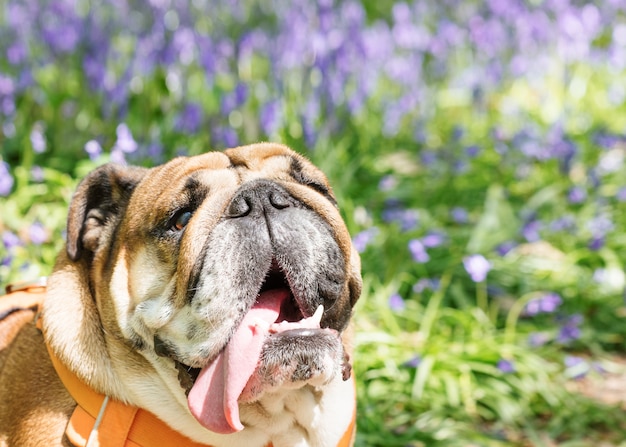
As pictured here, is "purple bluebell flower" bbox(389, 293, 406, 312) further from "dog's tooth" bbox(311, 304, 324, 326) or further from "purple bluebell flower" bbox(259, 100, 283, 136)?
"dog's tooth" bbox(311, 304, 324, 326)

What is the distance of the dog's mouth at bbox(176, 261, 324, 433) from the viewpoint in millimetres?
2609

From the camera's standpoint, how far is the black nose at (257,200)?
9.04 ft

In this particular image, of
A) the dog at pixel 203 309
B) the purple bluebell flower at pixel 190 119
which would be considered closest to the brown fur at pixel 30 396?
the dog at pixel 203 309

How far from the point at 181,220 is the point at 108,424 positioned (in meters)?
0.71

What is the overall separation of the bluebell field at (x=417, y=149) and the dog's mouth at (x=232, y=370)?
1508 millimetres

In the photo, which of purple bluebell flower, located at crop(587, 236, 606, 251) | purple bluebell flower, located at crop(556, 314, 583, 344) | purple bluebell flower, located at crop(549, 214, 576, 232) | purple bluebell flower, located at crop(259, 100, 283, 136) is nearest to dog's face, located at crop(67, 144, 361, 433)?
purple bluebell flower, located at crop(556, 314, 583, 344)

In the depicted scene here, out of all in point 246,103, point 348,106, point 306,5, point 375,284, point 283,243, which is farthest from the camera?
point 306,5

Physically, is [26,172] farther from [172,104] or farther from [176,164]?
[176,164]

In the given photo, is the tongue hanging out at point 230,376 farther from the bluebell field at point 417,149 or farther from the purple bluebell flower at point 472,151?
the purple bluebell flower at point 472,151

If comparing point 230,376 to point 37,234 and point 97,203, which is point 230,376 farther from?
point 37,234

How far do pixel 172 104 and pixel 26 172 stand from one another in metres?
1.23

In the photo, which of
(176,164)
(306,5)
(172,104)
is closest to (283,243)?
(176,164)

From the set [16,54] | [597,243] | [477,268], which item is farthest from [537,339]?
[16,54]

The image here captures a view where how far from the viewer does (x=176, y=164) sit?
3160 millimetres
